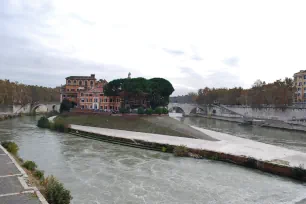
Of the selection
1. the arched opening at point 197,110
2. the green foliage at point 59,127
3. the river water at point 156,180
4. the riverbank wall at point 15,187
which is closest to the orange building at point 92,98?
the green foliage at point 59,127

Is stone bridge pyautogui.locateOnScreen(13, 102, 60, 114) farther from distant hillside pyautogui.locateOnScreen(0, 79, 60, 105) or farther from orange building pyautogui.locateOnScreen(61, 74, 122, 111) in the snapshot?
orange building pyautogui.locateOnScreen(61, 74, 122, 111)

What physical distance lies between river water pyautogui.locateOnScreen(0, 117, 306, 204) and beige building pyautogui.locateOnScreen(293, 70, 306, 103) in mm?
56220

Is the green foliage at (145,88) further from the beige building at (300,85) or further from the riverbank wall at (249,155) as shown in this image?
the beige building at (300,85)

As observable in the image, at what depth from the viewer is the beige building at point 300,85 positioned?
64.4 meters

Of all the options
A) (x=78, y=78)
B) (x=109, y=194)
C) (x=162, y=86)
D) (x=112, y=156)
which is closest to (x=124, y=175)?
(x=109, y=194)

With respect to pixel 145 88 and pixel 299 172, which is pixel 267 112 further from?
pixel 299 172

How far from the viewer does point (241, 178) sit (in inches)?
641

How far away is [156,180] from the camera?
51.9 ft

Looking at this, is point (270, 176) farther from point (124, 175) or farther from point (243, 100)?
point (243, 100)

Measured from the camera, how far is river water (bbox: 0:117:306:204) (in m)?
13.2

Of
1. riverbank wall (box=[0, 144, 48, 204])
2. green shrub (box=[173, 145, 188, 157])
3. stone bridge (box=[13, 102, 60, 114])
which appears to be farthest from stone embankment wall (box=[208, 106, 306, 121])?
stone bridge (box=[13, 102, 60, 114])

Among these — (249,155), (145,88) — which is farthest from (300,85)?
(249,155)

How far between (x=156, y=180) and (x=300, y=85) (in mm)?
63623

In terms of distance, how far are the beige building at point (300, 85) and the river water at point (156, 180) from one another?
5622 cm
